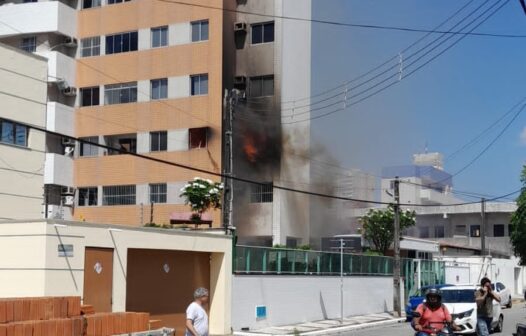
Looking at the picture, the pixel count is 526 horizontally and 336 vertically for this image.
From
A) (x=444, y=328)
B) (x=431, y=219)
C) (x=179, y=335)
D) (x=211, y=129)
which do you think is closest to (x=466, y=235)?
(x=431, y=219)

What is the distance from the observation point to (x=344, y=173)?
53875 mm

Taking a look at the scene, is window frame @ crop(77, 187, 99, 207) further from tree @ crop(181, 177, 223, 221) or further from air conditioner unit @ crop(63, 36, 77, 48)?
tree @ crop(181, 177, 223, 221)

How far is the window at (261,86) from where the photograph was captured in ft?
153

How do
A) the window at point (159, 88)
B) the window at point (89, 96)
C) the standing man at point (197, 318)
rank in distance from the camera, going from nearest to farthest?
the standing man at point (197, 318) → the window at point (159, 88) → the window at point (89, 96)

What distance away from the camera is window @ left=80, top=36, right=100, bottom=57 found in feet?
161

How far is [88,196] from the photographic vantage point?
47.9 metres

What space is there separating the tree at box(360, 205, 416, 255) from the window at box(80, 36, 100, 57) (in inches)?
836

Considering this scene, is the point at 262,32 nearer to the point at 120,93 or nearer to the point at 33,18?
the point at 120,93

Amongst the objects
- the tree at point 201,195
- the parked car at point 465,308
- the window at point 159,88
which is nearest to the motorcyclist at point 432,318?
the parked car at point 465,308

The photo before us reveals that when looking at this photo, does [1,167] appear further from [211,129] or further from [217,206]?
[211,129]

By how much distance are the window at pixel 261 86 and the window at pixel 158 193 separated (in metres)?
8.01

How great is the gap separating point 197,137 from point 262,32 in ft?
25.9

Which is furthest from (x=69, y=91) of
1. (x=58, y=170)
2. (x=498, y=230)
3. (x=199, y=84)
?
(x=498, y=230)

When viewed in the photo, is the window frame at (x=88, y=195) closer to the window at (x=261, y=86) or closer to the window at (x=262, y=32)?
the window at (x=261, y=86)
